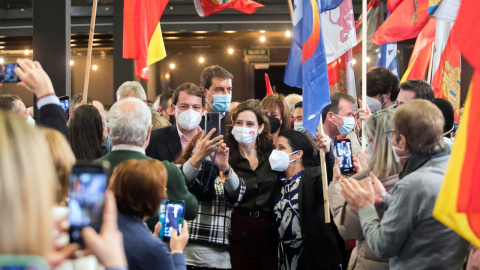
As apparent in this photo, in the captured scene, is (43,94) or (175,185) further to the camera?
(175,185)

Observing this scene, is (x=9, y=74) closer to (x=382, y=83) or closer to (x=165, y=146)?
(x=165, y=146)

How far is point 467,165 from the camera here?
2.75 meters

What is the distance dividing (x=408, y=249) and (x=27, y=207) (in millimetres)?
2371

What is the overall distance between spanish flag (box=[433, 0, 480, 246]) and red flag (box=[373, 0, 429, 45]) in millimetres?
4490

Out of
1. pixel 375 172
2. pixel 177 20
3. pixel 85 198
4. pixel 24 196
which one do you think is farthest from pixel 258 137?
pixel 177 20

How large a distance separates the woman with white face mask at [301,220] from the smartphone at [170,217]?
6.39 ft

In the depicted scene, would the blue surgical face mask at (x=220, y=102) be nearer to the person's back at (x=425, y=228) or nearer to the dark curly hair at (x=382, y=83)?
the dark curly hair at (x=382, y=83)

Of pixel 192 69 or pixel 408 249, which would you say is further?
pixel 192 69

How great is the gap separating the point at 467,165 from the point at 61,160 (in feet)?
5.16

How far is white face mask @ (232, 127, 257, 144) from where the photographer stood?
549 centimetres

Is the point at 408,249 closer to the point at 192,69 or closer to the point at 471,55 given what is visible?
the point at 471,55

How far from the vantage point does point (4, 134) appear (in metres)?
1.63

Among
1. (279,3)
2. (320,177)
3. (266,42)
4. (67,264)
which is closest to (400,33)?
(320,177)

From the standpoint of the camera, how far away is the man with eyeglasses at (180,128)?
5.58 m
